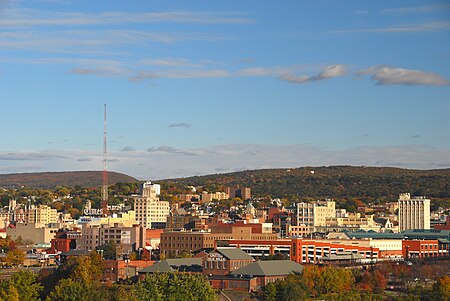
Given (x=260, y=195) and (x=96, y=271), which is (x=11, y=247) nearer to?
(x=96, y=271)

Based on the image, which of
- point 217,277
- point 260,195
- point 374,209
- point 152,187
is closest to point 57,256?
point 217,277

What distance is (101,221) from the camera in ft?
380

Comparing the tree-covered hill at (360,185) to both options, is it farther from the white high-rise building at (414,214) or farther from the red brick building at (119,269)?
the red brick building at (119,269)

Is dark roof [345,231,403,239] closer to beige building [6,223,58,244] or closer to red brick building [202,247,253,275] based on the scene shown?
beige building [6,223,58,244]

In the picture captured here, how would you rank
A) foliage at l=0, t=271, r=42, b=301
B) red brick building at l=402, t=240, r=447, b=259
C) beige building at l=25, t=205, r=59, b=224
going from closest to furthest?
foliage at l=0, t=271, r=42, b=301 → red brick building at l=402, t=240, r=447, b=259 → beige building at l=25, t=205, r=59, b=224

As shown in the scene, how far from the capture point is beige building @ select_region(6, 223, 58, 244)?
378 feet

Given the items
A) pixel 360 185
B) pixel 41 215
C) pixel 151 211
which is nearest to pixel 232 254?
pixel 151 211

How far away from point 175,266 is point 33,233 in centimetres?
4766

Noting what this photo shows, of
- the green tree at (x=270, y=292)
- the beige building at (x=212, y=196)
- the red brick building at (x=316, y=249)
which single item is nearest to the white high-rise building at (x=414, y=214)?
the beige building at (x=212, y=196)

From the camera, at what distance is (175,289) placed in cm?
5541

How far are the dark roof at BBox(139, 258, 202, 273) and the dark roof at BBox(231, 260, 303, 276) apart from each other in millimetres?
3665

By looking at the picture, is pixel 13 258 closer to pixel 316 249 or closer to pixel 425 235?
pixel 316 249

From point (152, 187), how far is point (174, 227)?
2905cm

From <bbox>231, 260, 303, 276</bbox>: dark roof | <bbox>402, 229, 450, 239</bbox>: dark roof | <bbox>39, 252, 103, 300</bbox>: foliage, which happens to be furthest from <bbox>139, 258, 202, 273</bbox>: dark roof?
<bbox>402, 229, 450, 239</bbox>: dark roof
